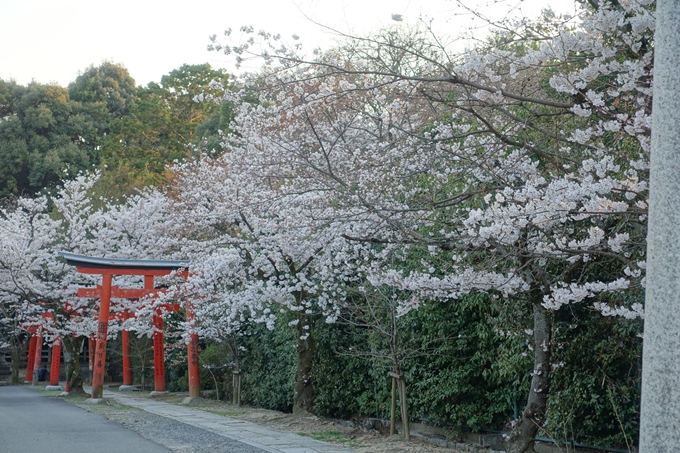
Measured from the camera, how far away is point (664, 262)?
83.1 inches

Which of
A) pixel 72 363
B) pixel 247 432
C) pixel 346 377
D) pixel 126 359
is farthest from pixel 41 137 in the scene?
pixel 247 432

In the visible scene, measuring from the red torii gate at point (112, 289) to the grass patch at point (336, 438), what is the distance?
6.79m

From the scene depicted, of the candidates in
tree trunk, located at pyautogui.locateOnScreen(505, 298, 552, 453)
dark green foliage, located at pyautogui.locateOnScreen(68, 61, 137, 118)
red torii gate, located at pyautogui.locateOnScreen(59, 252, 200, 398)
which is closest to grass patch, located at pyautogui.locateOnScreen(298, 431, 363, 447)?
tree trunk, located at pyautogui.locateOnScreen(505, 298, 552, 453)

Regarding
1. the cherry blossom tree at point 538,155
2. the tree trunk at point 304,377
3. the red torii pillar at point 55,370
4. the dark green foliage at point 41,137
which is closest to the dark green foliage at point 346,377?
the tree trunk at point 304,377

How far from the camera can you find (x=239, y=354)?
59.2ft

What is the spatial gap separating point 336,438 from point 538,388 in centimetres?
443

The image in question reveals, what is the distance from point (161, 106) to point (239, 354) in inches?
839

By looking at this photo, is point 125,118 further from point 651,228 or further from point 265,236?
point 651,228

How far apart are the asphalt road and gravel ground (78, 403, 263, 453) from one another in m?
0.22

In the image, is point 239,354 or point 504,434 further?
point 239,354

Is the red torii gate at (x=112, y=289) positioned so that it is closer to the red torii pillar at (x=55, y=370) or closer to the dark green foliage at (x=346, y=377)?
the dark green foliage at (x=346, y=377)

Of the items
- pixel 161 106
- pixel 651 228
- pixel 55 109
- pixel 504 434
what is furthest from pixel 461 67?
pixel 55 109

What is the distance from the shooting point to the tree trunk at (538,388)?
7.36 meters

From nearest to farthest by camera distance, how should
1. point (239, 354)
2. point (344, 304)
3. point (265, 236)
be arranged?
point (344, 304), point (265, 236), point (239, 354)
